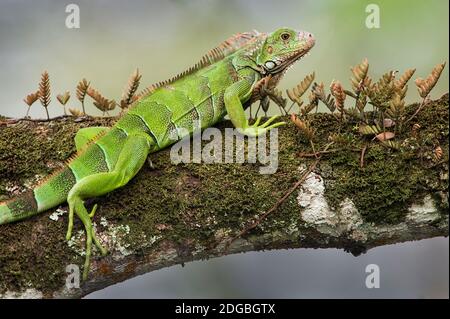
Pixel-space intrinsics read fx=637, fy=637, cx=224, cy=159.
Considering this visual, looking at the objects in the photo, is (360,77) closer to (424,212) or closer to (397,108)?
(397,108)

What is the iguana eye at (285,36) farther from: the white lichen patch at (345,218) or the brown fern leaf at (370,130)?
the white lichen patch at (345,218)

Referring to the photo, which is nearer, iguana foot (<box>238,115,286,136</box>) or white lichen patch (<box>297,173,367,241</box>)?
white lichen patch (<box>297,173,367,241</box>)

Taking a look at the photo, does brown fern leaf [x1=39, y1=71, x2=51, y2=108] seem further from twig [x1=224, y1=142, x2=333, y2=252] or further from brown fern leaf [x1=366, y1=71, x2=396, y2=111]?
brown fern leaf [x1=366, y1=71, x2=396, y2=111]

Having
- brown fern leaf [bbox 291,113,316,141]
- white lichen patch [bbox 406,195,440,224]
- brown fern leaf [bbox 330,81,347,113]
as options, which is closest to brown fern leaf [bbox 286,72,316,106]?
brown fern leaf [bbox 330,81,347,113]

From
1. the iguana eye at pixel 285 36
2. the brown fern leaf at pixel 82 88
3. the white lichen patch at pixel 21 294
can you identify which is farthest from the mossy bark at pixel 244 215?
the iguana eye at pixel 285 36

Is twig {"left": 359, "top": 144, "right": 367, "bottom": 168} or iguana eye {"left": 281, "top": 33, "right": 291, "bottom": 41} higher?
iguana eye {"left": 281, "top": 33, "right": 291, "bottom": 41}

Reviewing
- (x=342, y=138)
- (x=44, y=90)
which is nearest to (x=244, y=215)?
(x=342, y=138)
